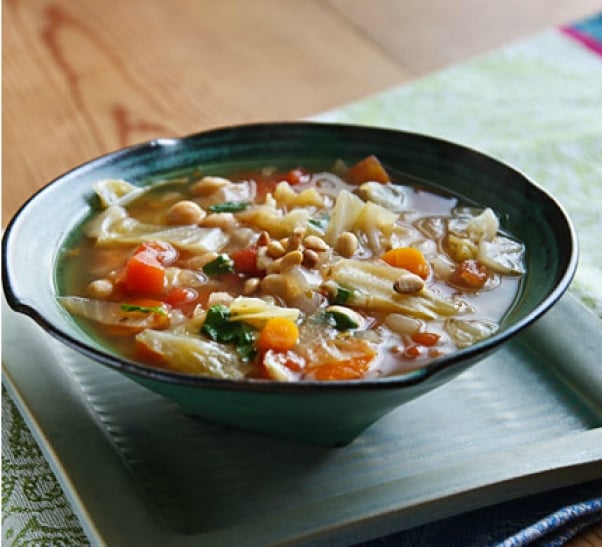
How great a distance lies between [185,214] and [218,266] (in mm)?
238

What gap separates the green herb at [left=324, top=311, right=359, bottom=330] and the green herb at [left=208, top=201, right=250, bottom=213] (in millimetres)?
533

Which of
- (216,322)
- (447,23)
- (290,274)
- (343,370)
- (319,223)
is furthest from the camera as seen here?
(447,23)

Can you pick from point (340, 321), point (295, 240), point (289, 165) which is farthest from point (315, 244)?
point (289, 165)

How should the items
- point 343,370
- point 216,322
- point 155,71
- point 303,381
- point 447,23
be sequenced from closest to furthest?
1. point 303,381
2. point 343,370
3. point 216,322
4. point 155,71
5. point 447,23

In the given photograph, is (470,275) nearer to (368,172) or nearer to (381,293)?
(381,293)

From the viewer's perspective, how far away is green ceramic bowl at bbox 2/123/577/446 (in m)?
1.61

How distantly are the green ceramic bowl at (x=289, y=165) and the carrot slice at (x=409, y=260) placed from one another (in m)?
0.20

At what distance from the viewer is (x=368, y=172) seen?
2.41 meters

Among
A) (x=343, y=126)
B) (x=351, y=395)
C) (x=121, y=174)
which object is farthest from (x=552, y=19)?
(x=351, y=395)

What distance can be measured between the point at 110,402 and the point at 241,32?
2.36m

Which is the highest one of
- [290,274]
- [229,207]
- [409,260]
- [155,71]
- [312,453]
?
[409,260]

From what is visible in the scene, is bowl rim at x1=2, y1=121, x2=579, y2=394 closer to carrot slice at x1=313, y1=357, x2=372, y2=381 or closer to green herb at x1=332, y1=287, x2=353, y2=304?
carrot slice at x1=313, y1=357, x2=372, y2=381

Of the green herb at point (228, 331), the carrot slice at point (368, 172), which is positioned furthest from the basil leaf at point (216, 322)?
the carrot slice at point (368, 172)

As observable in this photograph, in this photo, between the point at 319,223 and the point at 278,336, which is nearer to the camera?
the point at 278,336
